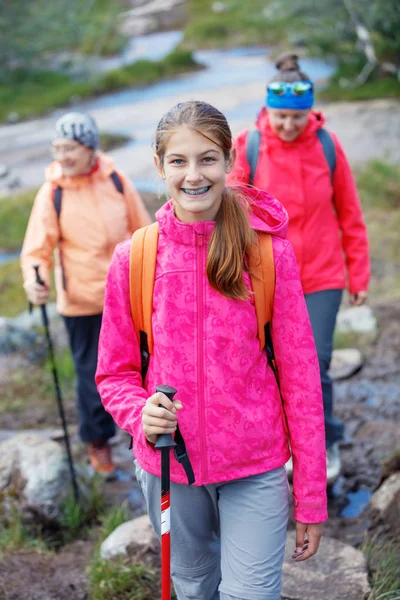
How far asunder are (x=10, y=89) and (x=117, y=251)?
22.3 m

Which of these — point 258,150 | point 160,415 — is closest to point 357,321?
point 258,150

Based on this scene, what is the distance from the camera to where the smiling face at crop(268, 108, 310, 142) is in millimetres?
3982

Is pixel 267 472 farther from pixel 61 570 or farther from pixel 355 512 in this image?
pixel 355 512

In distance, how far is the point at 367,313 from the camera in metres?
7.43

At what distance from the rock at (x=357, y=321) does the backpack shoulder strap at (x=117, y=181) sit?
10.8 ft

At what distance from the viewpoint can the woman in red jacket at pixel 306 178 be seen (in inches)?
158

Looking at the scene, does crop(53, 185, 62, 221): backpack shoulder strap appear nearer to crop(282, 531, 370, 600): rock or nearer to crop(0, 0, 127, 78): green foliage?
crop(282, 531, 370, 600): rock

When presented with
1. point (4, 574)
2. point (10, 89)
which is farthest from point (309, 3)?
point (4, 574)

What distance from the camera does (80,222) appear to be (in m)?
4.48

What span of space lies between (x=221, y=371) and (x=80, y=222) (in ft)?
7.61

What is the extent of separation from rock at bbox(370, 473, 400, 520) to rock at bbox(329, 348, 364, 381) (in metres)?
2.24

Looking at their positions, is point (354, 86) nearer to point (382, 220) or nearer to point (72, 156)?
point (382, 220)

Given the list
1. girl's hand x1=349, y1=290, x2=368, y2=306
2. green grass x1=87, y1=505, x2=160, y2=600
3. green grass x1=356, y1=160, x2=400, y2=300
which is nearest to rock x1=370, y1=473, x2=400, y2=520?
girl's hand x1=349, y1=290, x2=368, y2=306

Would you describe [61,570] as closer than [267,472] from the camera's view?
No
